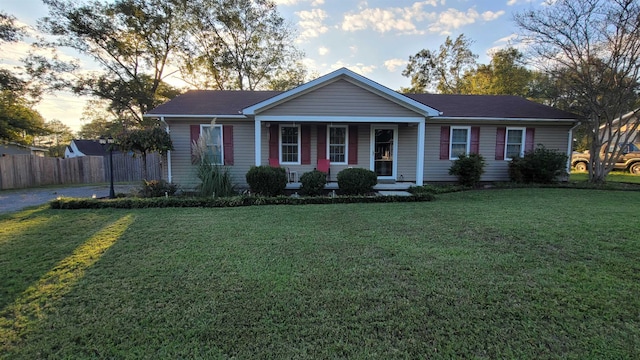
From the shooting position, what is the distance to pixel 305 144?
9.99 m

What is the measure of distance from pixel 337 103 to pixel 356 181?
2643 millimetres

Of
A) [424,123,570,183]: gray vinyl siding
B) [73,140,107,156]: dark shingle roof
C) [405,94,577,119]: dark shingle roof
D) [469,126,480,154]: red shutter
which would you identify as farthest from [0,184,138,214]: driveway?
[73,140,107,156]: dark shingle roof

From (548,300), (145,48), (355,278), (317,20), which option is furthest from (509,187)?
(145,48)

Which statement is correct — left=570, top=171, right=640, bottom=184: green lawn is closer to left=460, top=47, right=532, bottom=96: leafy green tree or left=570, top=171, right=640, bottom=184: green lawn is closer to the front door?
the front door

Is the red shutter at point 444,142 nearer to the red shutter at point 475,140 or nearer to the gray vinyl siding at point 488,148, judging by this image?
the gray vinyl siding at point 488,148

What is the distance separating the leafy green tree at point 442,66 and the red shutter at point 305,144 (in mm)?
20848

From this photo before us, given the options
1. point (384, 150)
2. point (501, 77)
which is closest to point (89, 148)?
point (384, 150)

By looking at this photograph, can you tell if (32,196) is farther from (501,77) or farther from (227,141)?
(501,77)

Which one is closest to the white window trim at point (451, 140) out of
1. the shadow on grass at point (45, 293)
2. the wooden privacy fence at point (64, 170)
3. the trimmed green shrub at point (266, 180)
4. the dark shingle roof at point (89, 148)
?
the trimmed green shrub at point (266, 180)

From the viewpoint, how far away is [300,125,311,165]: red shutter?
9930mm

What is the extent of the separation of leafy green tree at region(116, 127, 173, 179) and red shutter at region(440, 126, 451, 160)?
9.49m

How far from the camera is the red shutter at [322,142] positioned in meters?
9.98

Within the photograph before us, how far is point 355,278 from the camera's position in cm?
292

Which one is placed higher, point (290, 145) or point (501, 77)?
point (501, 77)
